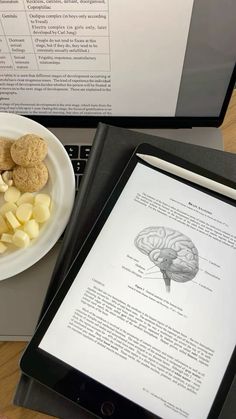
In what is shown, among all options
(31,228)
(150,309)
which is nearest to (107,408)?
(150,309)

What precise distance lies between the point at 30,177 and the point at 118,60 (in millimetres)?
167

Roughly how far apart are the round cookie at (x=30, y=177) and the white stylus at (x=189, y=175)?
0.39ft

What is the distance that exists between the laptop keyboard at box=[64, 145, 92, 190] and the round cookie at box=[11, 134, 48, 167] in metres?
0.06

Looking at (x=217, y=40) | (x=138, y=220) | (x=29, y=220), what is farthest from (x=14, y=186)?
(x=217, y=40)

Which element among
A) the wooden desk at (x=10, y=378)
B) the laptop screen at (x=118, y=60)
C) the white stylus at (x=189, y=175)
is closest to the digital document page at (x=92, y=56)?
the laptop screen at (x=118, y=60)

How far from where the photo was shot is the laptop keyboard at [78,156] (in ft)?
1.63

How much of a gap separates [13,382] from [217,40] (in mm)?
440

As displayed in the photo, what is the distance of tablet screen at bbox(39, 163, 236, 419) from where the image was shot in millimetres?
348

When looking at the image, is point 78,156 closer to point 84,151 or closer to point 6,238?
point 84,151

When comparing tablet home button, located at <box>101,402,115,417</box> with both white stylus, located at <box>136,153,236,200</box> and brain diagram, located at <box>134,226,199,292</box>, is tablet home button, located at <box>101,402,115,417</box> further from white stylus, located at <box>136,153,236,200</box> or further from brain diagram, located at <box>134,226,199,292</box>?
white stylus, located at <box>136,153,236,200</box>

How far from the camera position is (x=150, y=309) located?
37 centimetres

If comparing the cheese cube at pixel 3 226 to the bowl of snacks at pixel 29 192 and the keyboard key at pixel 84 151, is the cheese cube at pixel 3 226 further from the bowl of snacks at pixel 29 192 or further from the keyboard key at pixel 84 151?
the keyboard key at pixel 84 151

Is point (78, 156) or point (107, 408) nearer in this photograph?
point (107, 408)

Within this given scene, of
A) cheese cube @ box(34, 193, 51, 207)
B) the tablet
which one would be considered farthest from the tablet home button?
cheese cube @ box(34, 193, 51, 207)
